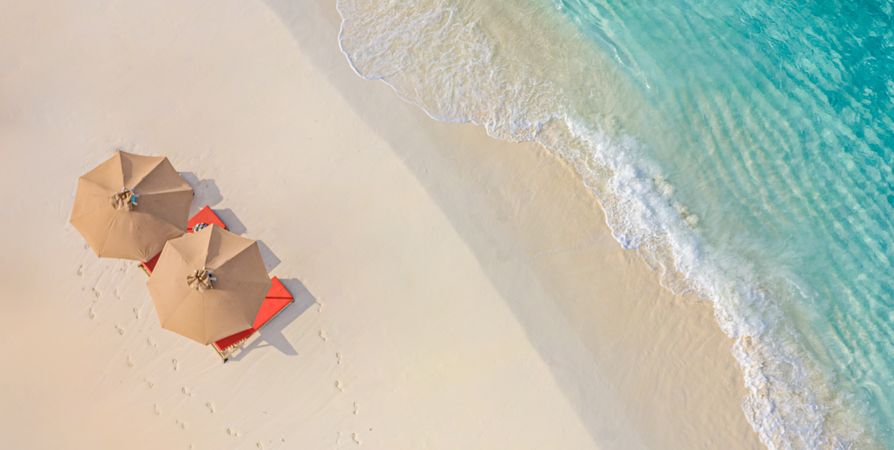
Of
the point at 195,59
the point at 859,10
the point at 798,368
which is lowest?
the point at 798,368

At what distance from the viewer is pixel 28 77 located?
11.6 meters

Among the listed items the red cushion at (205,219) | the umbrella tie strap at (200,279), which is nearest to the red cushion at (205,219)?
the red cushion at (205,219)

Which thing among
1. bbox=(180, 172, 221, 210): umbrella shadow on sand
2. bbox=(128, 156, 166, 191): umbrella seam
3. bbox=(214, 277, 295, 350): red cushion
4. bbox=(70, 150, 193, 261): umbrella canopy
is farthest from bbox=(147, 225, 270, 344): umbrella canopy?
bbox=(180, 172, 221, 210): umbrella shadow on sand

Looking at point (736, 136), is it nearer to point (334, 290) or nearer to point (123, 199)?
point (334, 290)

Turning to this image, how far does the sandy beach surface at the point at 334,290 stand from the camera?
9656 mm

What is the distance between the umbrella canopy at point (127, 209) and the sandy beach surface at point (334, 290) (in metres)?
1.01

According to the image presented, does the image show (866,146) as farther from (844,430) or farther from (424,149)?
(424,149)

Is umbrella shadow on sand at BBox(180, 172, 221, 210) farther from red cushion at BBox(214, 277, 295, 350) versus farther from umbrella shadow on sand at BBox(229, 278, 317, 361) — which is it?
umbrella shadow on sand at BBox(229, 278, 317, 361)

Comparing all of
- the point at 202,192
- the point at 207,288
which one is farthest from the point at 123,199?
the point at 207,288

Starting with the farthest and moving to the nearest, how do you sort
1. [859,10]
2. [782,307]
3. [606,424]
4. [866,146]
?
[859,10]
[866,146]
[782,307]
[606,424]

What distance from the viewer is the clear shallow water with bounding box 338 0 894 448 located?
32.9 feet

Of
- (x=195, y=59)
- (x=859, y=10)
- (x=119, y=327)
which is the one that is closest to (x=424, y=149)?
(x=195, y=59)

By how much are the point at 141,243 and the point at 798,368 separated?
1167cm

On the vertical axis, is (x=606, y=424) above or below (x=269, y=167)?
below
